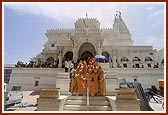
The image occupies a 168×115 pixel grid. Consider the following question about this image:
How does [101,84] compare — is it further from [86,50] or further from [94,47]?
[86,50]

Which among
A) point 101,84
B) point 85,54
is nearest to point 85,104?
point 101,84

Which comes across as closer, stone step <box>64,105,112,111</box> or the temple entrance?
stone step <box>64,105,112,111</box>

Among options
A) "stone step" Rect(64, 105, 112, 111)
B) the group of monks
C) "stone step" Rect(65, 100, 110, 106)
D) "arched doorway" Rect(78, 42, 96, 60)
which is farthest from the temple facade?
"stone step" Rect(64, 105, 112, 111)

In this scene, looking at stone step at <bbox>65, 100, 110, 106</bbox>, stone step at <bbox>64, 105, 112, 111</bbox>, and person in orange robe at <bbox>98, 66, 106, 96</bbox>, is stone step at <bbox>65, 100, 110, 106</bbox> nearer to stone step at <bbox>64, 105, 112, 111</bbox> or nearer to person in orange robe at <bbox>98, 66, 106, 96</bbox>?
stone step at <bbox>64, 105, 112, 111</bbox>

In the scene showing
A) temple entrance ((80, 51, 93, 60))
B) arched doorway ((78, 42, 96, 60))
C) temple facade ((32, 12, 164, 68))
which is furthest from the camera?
temple entrance ((80, 51, 93, 60))

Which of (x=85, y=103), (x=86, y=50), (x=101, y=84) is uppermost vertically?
(x=86, y=50)

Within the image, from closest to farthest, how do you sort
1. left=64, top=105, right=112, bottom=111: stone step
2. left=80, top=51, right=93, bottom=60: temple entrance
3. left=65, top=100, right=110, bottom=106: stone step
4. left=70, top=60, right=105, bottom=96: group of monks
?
left=64, top=105, right=112, bottom=111: stone step < left=65, top=100, right=110, bottom=106: stone step < left=70, top=60, right=105, bottom=96: group of monks < left=80, top=51, right=93, bottom=60: temple entrance

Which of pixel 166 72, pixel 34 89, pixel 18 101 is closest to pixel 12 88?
pixel 34 89

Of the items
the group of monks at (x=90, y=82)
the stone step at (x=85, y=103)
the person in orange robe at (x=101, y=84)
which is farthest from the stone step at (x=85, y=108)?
the person in orange robe at (x=101, y=84)

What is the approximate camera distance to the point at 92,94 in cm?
843

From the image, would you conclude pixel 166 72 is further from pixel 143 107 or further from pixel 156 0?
pixel 143 107

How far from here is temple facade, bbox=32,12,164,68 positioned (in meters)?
19.1

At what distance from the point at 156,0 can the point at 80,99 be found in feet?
16.8

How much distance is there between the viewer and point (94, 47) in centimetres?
1948
